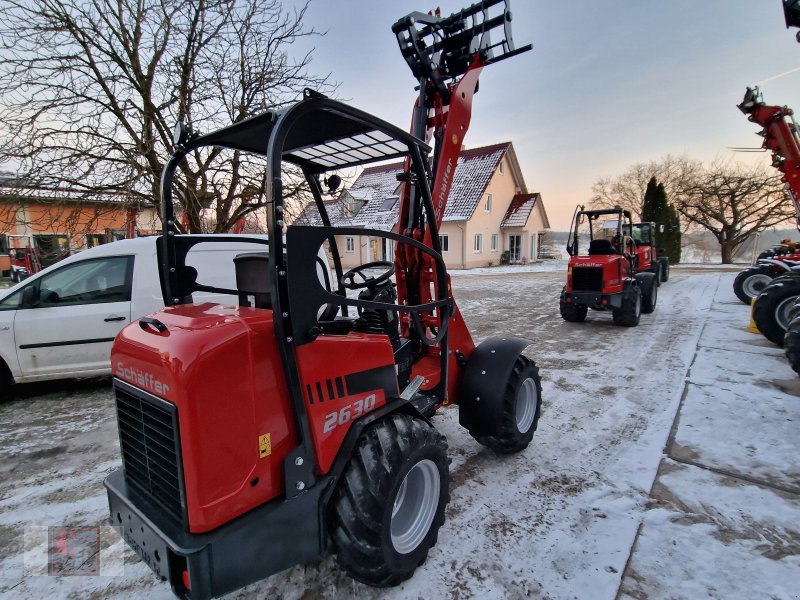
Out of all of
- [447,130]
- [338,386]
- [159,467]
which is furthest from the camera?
[447,130]

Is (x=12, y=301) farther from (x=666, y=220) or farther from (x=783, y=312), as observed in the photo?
(x=666, y=220)

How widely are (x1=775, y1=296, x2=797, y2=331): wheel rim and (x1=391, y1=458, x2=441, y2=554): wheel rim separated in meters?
6.83

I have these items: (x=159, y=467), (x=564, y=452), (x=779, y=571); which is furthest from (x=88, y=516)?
(x=779, y=571)

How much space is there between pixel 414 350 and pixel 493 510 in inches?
48.1

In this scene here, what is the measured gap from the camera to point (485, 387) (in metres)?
3.13

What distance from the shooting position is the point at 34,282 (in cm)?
468

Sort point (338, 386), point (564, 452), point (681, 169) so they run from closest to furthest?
point (338, 386) → point (564, 452) → point (681, 169)

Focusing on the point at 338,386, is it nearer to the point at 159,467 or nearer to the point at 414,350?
the point at 159,467

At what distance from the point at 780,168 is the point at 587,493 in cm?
944

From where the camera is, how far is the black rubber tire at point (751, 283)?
33.8 feet

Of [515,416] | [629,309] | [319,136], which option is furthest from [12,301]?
[629,309]

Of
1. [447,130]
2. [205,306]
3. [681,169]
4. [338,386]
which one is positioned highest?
[681,169]

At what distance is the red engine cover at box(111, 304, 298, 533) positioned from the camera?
1.57 metres

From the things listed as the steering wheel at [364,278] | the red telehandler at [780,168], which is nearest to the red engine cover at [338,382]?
the steering wheel at [364,278]
